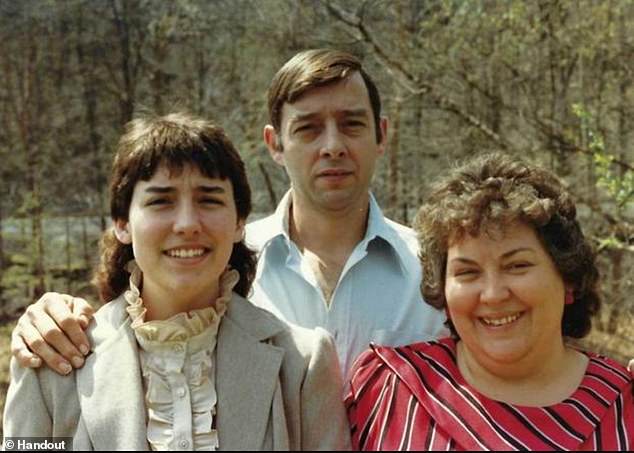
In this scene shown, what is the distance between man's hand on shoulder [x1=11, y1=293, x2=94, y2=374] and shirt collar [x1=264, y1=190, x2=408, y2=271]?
0.76 metres

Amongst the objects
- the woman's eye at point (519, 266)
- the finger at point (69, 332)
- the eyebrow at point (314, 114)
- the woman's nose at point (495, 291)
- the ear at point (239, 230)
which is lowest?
the finger at point (69, 332)

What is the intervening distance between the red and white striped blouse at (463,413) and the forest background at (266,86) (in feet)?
13.0

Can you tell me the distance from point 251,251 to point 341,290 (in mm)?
345

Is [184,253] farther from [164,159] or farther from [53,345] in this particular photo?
[53,345]

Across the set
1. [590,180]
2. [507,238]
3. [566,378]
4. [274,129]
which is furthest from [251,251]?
[590,180]

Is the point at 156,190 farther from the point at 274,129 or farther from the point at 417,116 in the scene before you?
the point at 417,116

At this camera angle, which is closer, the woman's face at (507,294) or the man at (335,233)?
the woman's face at (507,294)

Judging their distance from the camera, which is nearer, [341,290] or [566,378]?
[566,378]

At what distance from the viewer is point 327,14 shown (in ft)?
21.8

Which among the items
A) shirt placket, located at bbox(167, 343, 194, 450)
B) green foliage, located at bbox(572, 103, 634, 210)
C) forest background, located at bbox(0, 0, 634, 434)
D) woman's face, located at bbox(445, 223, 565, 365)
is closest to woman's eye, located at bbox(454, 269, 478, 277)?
woman's face, located at bbox(445, 223, 565, 365)

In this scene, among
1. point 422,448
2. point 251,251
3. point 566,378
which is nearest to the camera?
point 422,448

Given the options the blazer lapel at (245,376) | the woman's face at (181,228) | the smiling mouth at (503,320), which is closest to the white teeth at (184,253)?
the woman's face at (181,228)

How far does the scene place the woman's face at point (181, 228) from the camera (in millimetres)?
2146

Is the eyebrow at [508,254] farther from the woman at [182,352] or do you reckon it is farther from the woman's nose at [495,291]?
the woman at [182,352]
